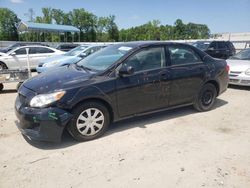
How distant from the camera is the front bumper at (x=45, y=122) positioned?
404cm

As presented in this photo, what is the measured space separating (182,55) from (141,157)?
8.73ft

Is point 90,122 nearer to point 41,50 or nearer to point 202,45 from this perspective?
point 41,50

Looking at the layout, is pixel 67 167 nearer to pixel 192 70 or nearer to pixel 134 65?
pixel 134 65

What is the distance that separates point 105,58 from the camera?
521 cm

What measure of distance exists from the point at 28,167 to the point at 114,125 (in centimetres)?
200

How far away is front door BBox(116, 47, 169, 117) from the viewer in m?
4.77

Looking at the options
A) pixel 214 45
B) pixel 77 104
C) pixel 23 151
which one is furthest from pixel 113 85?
pixel 214 45

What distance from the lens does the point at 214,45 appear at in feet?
51.6

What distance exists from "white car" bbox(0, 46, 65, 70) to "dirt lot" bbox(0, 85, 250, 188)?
26.3 ft

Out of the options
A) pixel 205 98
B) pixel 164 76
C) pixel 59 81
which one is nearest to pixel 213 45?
pixel 205 98

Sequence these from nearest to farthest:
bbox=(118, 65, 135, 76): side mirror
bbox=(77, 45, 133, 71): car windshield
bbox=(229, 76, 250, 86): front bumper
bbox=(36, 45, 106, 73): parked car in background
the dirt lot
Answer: the dirt lot < bbox=(118, 65, 135, 76): side mirror < bbox=(77, 45, 133, 71): car windshield < bbox=(229, 76, 250, 86): front bumper < bbox=(36, 45, 106, 73): parked car in background

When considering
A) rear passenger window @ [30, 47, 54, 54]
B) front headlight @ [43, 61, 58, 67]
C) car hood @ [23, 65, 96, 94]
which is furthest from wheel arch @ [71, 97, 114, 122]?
rear passenger window @ [30, 47, 54, 54]

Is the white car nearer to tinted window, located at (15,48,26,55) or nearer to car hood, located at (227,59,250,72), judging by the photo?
tinted window, located at (15,48,26,55)

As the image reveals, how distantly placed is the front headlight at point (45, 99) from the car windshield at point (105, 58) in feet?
3.26
